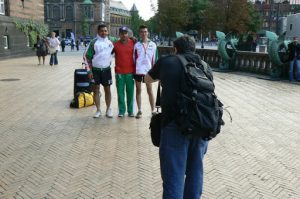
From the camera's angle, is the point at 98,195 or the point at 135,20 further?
the point at 135,20

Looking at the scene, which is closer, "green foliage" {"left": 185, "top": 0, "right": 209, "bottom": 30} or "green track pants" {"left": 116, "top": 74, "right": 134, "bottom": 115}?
"green track pants" {"left": 116, "top": 74, "right": 134, "bottom": 115}

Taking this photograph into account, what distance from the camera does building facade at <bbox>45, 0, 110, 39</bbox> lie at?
99.0 m

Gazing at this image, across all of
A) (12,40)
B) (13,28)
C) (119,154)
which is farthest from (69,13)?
(119,154)

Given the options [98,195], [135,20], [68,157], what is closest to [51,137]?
[68,157]

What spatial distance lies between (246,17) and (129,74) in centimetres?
3291

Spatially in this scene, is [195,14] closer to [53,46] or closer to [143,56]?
[53,46]

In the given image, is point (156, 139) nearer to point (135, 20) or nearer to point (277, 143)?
point (277, 143)

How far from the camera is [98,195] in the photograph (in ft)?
14.1

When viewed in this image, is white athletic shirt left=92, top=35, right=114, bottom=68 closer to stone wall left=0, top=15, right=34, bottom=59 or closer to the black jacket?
the black jacket

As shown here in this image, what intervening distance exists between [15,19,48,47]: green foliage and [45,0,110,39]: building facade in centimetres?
6695

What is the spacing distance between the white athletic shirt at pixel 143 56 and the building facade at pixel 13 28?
19.6m

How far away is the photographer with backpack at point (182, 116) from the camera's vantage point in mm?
3066

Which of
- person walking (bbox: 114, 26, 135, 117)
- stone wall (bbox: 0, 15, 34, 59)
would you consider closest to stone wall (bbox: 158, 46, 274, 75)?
person walking (bbox: 114, 26, 135, 117)

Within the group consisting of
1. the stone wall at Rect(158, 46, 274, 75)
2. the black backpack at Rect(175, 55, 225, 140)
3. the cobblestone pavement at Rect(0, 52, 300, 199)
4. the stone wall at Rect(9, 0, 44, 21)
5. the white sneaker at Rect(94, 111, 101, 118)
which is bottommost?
the cobblestone pavement at Rect(0, 52, 300, 199)
